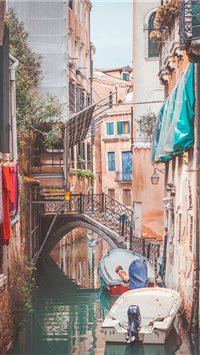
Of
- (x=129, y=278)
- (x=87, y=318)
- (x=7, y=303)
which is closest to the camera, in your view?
(x=7, y=303)

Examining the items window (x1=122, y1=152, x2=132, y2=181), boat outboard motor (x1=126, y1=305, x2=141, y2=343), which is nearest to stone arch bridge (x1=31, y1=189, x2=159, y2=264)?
boat outboard motor (x1=126, y1=305, x2=141, y2=343)

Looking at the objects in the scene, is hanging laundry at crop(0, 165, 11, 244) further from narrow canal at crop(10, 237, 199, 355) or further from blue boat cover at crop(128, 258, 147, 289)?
blue boat cover at crop(128, 258, 147, 289)

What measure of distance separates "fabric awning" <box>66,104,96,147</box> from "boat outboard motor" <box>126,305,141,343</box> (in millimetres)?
12593

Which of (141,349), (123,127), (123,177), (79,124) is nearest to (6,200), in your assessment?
(141,349)

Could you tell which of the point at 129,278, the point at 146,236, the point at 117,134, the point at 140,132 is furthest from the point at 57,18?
the point at 117,134

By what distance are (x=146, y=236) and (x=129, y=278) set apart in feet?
28.9

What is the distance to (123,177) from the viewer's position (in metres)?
52.0

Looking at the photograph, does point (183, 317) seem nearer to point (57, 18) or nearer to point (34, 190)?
point (34, 190)

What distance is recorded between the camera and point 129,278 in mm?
20922

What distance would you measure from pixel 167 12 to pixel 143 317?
26.3 feet

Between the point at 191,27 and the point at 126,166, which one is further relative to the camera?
the point at 126,166

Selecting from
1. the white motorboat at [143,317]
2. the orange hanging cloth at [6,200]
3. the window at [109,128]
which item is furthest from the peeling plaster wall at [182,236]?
the window at [109,128]

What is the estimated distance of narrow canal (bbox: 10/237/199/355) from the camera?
1496 cm

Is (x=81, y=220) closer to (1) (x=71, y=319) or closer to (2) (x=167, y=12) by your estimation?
(1) (x=71, y=319)
